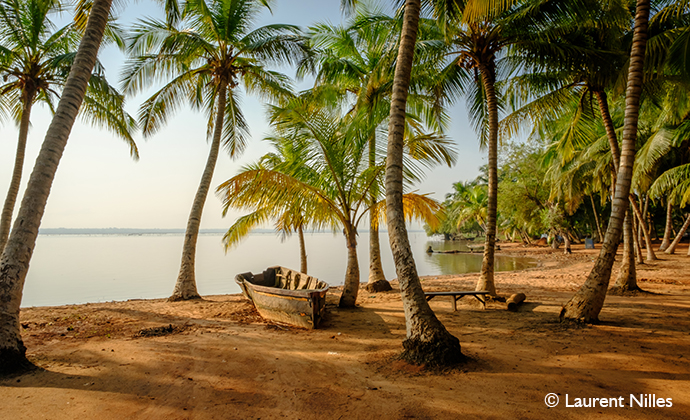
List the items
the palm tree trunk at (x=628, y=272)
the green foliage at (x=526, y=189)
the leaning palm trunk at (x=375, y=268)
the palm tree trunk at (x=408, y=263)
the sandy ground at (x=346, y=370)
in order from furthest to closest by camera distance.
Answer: the green foliage at (x=526, y=189) → the leaning palm trunk at (x=375, y=268) → the palm tree trunk at (x=628, y=272) → the palm tree trunk at (x=408, y=263) → the sandy ground at (x=346, y=370)

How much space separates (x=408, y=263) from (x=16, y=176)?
406 inches

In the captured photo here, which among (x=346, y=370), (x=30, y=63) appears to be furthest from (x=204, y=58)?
(x=346, y=370)

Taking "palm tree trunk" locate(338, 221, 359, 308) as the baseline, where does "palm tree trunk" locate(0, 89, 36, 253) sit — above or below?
above

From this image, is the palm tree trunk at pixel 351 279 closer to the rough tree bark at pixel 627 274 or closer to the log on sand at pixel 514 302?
the log on sand at pixel 514 302

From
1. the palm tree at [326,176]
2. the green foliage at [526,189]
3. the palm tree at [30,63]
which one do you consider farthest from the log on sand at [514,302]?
the green foliage at [526,189]

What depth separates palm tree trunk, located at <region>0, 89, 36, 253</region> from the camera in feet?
26.9

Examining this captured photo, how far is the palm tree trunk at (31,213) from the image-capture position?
12.7 ft

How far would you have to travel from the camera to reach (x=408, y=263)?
171 inches

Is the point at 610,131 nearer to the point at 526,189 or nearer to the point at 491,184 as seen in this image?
the point at 491,184

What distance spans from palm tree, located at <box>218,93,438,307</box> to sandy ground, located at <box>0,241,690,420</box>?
104 inches

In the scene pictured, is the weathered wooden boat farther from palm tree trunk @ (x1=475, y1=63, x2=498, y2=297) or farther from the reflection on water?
the reflection on water

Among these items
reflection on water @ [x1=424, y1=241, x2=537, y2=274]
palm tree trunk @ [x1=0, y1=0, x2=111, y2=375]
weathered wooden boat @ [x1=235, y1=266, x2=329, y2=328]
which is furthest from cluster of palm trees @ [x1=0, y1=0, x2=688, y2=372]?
reflection on water @ [x1=424, y1=241, x2=537, y2=274]

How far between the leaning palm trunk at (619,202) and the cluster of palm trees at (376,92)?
0.02m

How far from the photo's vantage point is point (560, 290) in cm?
997
